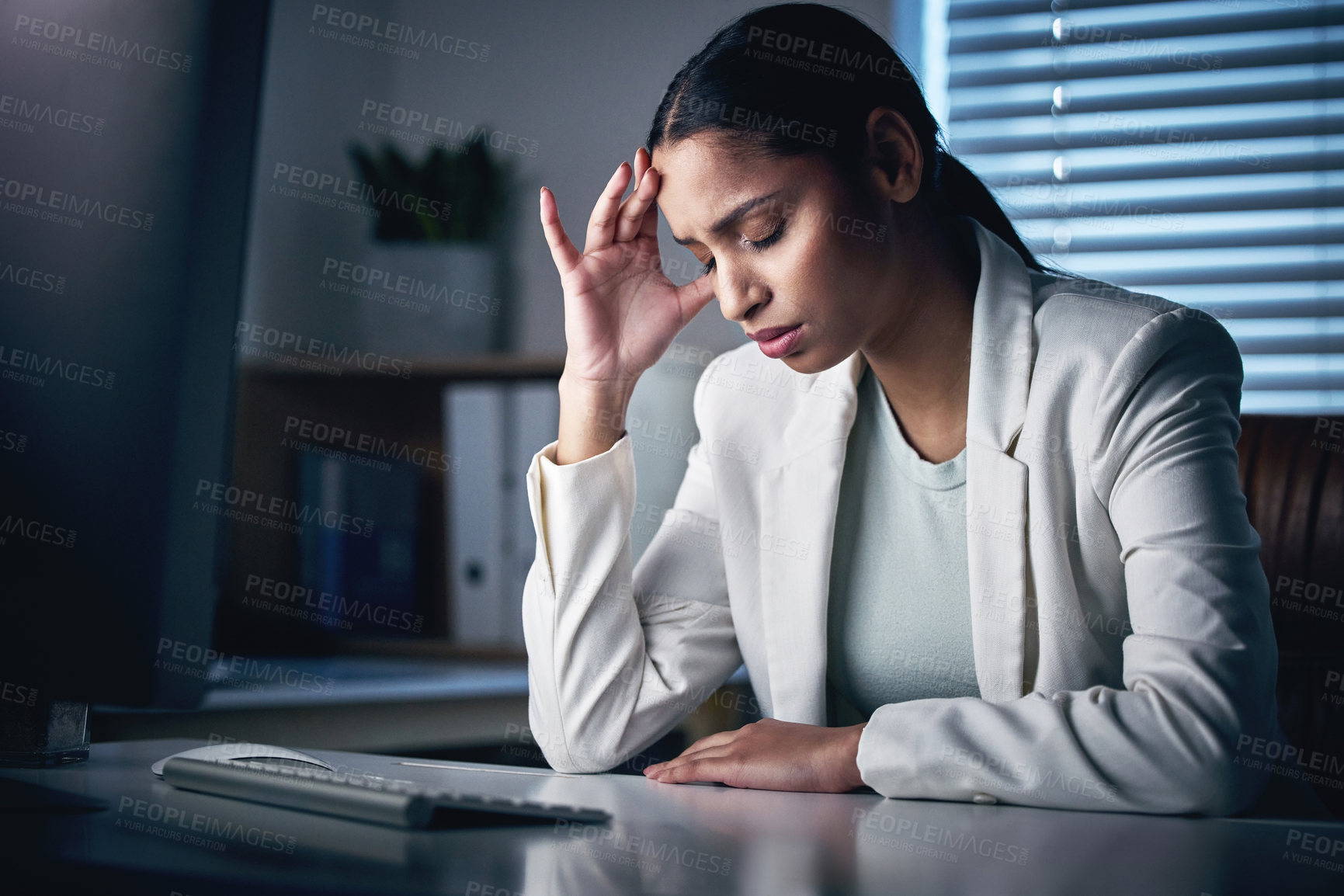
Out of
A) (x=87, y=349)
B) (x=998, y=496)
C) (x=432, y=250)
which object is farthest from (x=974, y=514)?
(x=432, y=250)

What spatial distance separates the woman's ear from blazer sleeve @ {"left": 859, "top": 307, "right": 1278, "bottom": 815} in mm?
302

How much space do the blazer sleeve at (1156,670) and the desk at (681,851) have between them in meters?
0.03

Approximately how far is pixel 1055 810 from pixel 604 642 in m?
0.51

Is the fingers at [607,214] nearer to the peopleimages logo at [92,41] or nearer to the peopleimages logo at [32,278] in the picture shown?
the peopleimages logo at [92,41]

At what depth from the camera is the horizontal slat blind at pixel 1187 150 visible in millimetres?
2076

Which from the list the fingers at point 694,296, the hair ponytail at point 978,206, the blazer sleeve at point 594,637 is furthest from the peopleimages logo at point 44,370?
the hair ponytail at point 978,206

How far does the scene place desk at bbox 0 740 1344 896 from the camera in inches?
21.4

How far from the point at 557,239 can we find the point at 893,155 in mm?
401

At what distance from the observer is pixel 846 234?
1.09 metres

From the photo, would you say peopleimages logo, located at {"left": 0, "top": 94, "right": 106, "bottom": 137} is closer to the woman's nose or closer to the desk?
the desk

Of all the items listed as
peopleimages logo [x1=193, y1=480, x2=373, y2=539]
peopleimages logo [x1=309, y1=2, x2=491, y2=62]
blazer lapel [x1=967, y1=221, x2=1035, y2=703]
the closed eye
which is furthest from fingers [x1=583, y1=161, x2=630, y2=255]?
peopleimages logo [x1=309, y1=2, x2=491, y2=62]

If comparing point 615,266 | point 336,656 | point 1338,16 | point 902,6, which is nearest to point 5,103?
point 615,266

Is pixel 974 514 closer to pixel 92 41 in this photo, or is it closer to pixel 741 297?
pixel 741 297

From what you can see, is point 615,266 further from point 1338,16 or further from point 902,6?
point 1338,16
